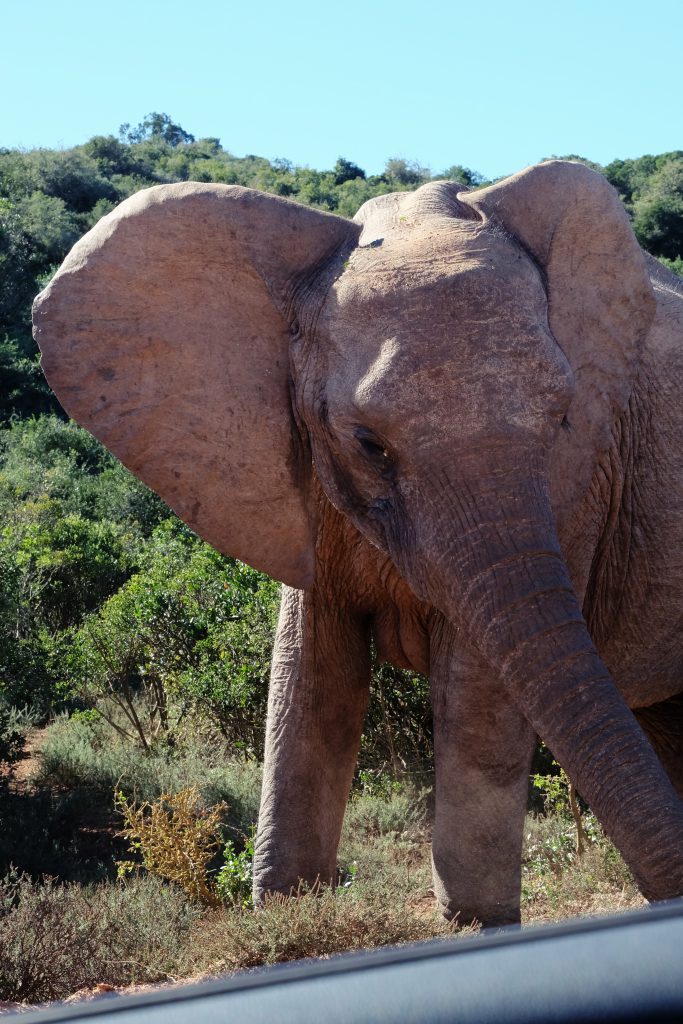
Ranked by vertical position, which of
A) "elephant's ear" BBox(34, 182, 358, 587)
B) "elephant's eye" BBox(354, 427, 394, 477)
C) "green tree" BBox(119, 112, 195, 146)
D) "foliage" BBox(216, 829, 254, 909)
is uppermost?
"green tree" BBox(119, 112, 195, 146)

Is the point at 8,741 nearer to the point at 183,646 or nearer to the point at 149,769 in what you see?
the point at 149,769

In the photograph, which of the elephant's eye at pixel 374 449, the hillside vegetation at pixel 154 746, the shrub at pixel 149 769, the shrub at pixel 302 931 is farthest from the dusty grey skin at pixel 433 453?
the shrub at pixel 149 769

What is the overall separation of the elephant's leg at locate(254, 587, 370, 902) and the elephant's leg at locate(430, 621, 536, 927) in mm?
438

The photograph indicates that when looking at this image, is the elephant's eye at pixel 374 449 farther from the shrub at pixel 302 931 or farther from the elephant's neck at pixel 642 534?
the shrub at pixel 302 931

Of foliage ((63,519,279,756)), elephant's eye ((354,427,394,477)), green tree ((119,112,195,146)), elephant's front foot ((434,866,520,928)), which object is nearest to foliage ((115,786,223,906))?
elephant's front foot ((434,866,520,928))

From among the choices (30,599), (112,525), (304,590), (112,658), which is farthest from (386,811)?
(112,525)

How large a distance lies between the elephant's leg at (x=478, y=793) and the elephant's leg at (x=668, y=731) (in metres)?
1.52

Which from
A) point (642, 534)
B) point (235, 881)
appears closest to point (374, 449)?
point (642, 534)

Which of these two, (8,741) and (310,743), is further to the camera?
(8,741)

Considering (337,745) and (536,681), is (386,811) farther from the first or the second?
(536,681)

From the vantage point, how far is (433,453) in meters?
2.79

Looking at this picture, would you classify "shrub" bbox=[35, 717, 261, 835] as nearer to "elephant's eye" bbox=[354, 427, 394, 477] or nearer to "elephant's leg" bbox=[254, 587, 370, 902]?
"elephant's leg" bbox=[254, 587, 370, 902]

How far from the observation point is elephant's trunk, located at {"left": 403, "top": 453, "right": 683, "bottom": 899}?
8.25ft

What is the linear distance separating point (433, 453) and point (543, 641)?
47 centimetres
